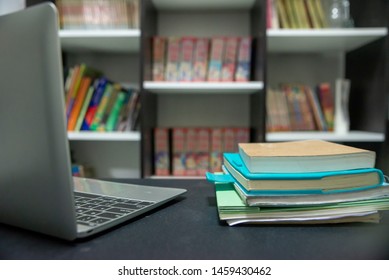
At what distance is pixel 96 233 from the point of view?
0.37 m

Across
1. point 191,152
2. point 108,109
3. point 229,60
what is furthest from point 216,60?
point 108,109

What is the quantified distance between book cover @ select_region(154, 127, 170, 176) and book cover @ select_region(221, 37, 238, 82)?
374mm

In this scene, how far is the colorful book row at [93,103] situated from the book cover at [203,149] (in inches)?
13.1

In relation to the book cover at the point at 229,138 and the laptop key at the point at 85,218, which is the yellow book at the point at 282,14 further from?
the laptop key at the point at 85,218

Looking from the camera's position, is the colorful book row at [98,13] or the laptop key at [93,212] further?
the colorful book row at [98,13]

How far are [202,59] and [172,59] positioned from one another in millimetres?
137

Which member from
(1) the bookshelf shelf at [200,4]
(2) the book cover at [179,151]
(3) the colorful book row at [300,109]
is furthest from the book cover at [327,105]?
(2) the book cover at [179,151]

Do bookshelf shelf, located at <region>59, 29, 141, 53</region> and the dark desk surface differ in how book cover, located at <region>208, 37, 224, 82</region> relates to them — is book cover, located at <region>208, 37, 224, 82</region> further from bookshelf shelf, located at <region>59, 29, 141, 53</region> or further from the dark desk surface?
the dark desk surface

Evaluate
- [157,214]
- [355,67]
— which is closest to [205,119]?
[355,67]

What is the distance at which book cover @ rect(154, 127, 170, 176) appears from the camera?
1.48 meters

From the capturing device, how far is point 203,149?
4.84 feet

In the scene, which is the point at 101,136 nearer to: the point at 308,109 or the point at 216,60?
the point at 216,60

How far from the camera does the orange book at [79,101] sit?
141 cm

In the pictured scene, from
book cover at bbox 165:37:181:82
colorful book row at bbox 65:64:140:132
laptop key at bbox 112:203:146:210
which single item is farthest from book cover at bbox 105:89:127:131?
laptop key at bbox 112:203:146:210
